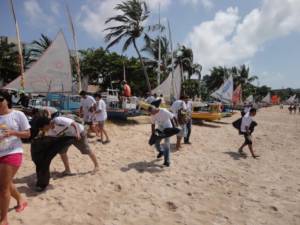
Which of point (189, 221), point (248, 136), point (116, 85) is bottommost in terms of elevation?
point (189, 221)

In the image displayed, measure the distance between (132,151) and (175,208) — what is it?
150 inches

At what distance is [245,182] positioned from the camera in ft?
19.9

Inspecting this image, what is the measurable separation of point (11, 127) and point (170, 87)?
49.3 feet

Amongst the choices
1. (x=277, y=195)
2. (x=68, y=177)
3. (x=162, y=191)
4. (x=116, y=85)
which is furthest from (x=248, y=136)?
(x=116, y=85)

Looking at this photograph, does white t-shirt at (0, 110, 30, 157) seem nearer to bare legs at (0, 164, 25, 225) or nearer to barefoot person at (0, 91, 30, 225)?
barefoot person at (0, 91, 30, 225)

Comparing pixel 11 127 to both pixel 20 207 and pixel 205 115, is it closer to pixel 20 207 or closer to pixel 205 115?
pixel 20 207

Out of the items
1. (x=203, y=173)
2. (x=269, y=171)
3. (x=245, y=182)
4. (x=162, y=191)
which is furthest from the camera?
(x=269, y=171)

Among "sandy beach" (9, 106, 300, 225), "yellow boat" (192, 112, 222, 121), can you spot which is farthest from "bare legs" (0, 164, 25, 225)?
"yellow boat" (192, 112, 222, 121)

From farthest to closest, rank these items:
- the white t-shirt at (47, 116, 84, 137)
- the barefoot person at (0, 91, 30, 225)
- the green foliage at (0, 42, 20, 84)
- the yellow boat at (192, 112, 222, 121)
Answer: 1. the green foliage at (0, 42, 20, 84)
2. the yellow boat at (192, 112, 222, 121)
3. the white t-shirt at (47, 116, 84, 137)
4. the barefoot person at (0, 91, 30, 225)

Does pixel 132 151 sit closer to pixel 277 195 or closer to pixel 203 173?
pixel 203 173

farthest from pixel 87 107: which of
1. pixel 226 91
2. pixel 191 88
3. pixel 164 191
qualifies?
pixel 191 88

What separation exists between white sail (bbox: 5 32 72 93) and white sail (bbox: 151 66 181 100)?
8.03 m

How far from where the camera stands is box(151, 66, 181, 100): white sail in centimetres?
1748

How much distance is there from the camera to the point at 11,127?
3.33 meters
